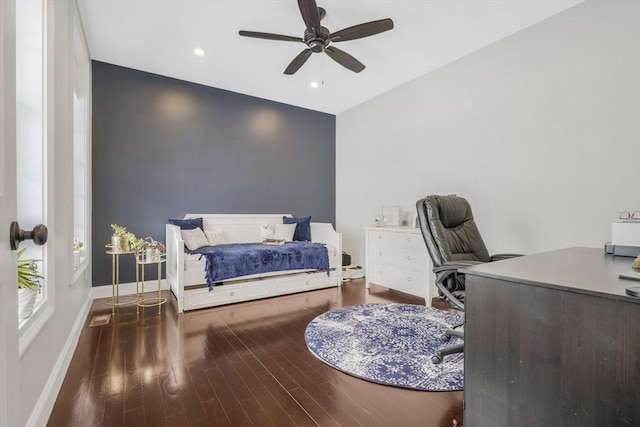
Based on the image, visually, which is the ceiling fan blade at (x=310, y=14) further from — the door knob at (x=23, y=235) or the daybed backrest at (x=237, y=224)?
the daybed backrest at (x=237, y=224)

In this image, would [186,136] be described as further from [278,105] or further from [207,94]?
[278,105]

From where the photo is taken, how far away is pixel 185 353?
2.13 metres

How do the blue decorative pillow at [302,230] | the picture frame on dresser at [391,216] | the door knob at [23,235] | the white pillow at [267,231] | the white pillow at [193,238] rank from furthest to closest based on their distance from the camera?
1. the blue decorative pillow at [302,230]
2. the white pillow at [267,231]
3. the picture frame on dresser at [391,216]
4. the white pillow at [193,238]
5. the door knob at [23,235]

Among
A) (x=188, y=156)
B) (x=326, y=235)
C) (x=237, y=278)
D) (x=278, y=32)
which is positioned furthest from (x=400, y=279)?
(x=188, y=156)

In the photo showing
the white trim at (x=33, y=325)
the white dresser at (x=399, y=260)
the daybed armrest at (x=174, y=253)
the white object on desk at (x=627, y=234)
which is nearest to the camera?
the white trim at (x=33, y=325)

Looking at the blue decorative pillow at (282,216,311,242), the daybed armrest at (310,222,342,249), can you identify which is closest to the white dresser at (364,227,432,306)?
the daybed armrest at (310,222,342,249)

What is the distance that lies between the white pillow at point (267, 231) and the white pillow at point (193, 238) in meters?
0.89

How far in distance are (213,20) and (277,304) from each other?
281cm

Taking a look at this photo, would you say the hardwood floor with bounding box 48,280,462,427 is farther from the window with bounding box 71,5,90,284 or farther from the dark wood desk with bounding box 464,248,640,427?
the window with bounding box 71,5,90,284

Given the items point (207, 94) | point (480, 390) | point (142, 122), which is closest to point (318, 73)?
point (207, 94)

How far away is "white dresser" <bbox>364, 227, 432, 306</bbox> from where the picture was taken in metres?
3.22

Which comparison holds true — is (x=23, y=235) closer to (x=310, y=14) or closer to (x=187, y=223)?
→ (x=310, y=14)

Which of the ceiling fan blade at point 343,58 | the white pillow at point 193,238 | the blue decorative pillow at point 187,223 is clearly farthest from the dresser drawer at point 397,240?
Answer: the blue decorative pillow at point 187,223

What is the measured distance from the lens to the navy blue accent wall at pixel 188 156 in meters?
3.51
